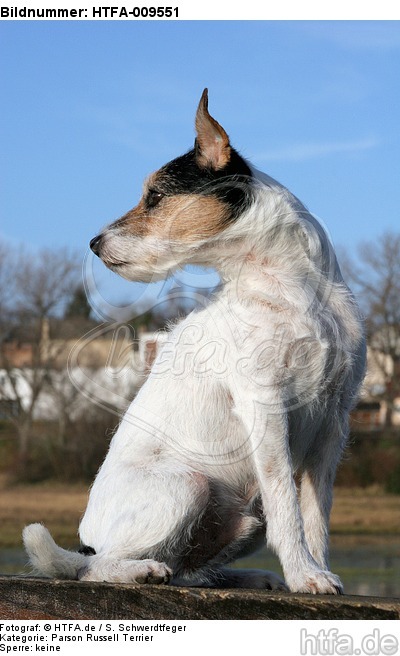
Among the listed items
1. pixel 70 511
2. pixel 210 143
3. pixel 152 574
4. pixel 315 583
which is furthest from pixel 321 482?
pixel 70 511

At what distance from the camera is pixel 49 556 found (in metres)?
5.64

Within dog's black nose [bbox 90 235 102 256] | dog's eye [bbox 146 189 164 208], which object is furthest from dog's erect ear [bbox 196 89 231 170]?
dog's black nose [bbox 90 235 102 256]

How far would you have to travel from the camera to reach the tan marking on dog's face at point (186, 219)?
5.91m

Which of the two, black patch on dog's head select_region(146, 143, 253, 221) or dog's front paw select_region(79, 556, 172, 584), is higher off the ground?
black patch on dog's head select_region(146, 143, 253, 221)

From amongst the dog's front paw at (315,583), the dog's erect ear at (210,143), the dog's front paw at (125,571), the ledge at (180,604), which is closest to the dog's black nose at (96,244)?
the dog's erect ear at (210,143)

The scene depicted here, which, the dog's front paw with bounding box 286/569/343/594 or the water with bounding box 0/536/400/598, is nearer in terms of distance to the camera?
the dog's front paw with bounding box 286/569/343/594

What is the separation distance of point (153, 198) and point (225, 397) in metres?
1.45

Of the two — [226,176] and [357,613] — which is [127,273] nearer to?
[226,176]

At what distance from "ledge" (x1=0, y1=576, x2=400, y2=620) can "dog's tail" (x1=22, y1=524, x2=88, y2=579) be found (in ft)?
0.76

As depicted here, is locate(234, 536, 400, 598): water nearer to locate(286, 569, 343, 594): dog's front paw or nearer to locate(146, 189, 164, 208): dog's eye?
locate(286, 569, 343, 594): dog's front paw

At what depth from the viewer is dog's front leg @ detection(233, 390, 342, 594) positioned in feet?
17.6

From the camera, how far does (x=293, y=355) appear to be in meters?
5.61

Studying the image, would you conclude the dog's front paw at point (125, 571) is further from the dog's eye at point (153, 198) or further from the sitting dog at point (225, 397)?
the dog's eye at point (153, 198)

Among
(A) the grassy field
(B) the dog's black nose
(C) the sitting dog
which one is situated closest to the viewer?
(C) the sitting dog
